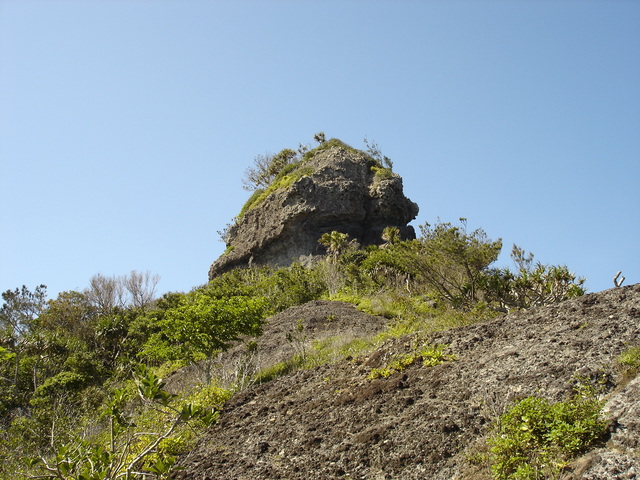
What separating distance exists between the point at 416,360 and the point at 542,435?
11.4 ft

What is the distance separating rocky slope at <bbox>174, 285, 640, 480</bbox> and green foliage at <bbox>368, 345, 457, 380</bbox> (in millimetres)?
144

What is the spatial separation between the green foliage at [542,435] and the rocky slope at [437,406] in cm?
15

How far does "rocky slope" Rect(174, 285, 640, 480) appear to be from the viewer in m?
5.61

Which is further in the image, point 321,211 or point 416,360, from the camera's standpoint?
point 321,211

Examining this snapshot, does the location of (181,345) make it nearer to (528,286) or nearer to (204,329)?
(204,329)

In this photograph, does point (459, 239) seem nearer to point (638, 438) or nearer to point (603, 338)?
point (603, 338)

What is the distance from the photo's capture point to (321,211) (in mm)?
33438

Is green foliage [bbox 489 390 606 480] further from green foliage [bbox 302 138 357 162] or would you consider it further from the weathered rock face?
green foliage [bbox 302 138 357 162]

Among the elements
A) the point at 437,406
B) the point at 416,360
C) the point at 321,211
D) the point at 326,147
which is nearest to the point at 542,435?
the point at 437,406

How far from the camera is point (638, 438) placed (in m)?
4.68

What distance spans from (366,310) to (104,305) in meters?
20.9

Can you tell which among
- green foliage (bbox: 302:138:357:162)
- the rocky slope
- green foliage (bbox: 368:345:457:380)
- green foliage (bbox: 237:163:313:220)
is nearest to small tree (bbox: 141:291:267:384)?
the rocky slope

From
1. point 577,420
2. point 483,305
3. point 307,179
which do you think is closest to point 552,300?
point 483,305

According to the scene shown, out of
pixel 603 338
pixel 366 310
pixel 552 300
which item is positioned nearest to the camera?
pixel 603 338
